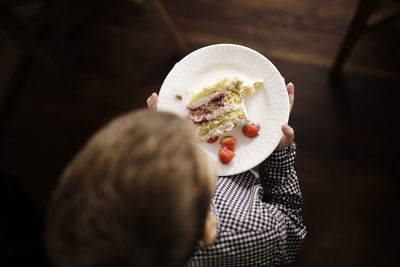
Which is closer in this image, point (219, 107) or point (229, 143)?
point (229, 143)

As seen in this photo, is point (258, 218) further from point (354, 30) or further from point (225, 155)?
point (354, 30)

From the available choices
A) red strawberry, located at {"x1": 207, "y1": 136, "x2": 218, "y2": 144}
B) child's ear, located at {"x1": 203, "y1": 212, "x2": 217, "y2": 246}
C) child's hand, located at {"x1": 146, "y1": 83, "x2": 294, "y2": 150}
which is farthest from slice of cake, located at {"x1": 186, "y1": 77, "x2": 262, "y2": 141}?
child's ear, located at {"x1": 203, "y1": 212, "x2": 217, "y2": 246}

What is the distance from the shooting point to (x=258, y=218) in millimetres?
906

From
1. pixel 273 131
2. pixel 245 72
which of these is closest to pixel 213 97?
pixel 245 72

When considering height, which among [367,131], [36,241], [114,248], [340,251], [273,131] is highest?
[114,248]

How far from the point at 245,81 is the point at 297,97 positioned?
2.49ft

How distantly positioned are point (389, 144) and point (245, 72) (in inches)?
41.7

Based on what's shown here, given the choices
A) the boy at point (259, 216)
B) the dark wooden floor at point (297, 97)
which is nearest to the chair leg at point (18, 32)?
the dark wooden floor at point (297, 97)

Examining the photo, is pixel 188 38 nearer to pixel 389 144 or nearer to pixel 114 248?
pixel 389 144

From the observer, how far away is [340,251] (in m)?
1.59

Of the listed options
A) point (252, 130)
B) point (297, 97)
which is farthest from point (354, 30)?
point (252, 130)

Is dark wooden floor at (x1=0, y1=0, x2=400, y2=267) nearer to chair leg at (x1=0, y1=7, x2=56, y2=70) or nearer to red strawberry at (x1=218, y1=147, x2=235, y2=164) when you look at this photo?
chair leg at (x1=0, y1=7, x2=56, y2=70)

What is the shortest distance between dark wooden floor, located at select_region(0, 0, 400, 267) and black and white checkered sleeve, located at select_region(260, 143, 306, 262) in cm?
68

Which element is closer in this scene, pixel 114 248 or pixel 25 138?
pixel 114 248
